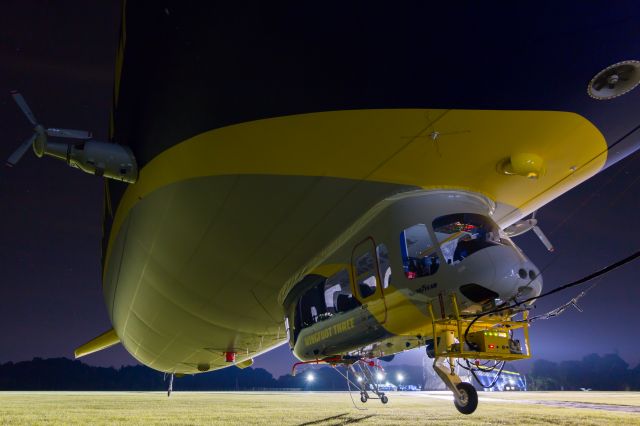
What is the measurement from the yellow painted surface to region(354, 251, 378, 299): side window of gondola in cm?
139

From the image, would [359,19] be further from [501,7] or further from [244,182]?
[244,182]

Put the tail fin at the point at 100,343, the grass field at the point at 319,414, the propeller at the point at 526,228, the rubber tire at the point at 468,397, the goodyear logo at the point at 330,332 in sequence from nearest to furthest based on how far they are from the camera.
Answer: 1. the rubber tire at the point at 468,397
2. the goodyear logo at the point at 330,332
3. the propeller at the point at 526,228
4. the grass field at the point at 319,414
5. the tail fin at the point at 100,343

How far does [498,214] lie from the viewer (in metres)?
8.02

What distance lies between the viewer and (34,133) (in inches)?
283

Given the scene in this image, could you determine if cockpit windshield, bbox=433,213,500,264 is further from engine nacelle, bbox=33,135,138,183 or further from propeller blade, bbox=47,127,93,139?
propeller blade, bbox=47,127,93,139

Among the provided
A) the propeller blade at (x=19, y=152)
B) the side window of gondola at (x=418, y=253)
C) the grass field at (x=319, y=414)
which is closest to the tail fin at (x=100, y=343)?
the grass field at (x=319, y=414)

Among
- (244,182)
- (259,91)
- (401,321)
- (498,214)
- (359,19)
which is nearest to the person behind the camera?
(359,19)

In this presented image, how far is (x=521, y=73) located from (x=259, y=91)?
132 inches

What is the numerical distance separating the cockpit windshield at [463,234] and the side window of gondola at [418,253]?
0.17 metres

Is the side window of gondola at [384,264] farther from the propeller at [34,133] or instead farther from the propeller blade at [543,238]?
the propeller at [34,133]

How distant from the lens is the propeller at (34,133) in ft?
23.4

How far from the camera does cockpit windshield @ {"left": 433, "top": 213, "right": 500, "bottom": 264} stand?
19.9 feet

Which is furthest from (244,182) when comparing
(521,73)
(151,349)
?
(151,349)

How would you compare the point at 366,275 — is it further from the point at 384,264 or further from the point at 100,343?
the point at 100,343
